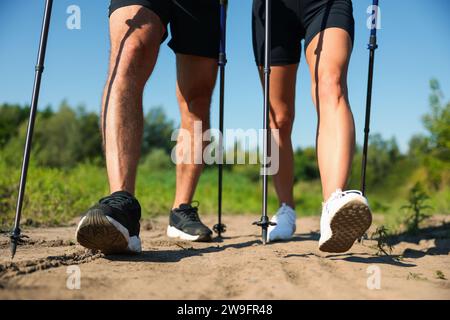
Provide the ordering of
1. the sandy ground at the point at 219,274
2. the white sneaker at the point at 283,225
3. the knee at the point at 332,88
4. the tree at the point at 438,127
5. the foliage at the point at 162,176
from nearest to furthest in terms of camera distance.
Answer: the sandy ground at the point at 219,274, the knee at the point at 332,88, the white sneaker at the point at 283,225, the foliage at the point at 162,176, the tree at the point at 438,127

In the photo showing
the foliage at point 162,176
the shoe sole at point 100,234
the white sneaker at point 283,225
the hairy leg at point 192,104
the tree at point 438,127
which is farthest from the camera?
the tree at point 438,127

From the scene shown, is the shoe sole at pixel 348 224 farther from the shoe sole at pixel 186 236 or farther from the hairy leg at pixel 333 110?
the shoe sole at pixel 186 236

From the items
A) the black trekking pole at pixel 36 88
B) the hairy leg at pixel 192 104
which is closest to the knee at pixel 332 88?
the hairy leg at pixel 192 104

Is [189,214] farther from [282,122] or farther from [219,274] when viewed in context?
[219,274]

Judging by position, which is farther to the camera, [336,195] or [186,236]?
[186,236]

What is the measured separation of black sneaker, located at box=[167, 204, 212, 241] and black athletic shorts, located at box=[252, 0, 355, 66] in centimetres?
122

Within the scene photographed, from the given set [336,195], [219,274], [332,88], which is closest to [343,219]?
[336,195]

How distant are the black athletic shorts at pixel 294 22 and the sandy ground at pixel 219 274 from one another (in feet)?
4.31

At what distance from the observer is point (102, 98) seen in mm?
2363

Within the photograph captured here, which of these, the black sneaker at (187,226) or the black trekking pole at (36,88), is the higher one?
the black trekking pole at (36,88)

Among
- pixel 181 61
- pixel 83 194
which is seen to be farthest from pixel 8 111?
pixel 181 61

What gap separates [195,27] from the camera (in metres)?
3.10

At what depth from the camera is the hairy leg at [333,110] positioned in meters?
2.32

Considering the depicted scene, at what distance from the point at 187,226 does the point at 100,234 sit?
1148mm
